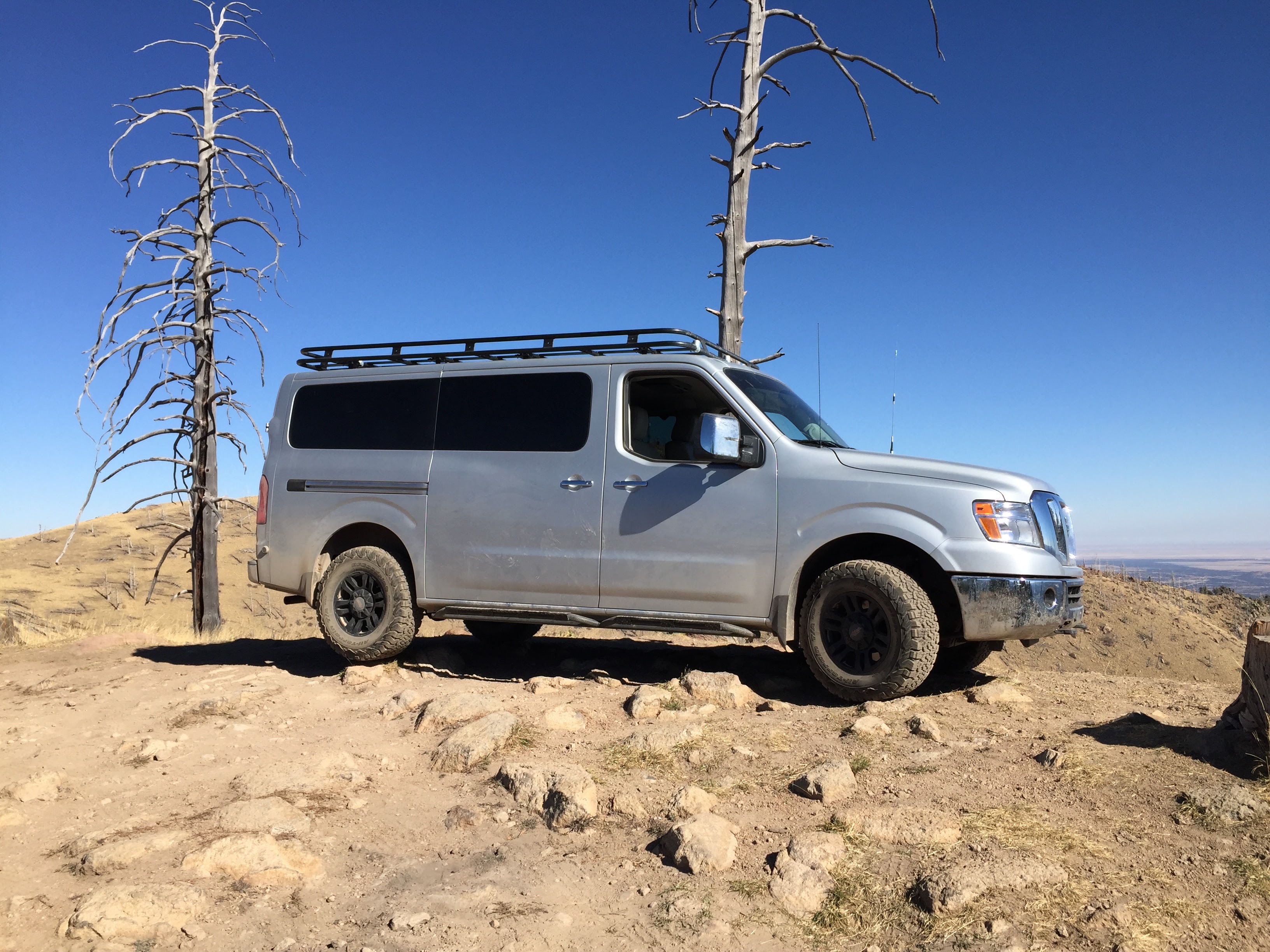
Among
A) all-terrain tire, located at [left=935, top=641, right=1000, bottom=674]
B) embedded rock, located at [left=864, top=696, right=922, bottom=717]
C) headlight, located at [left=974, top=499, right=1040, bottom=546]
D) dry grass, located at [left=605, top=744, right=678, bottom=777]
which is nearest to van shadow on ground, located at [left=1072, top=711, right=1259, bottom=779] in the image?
embedded rock, located at [left=864, top=696, right=922, bottom=717]

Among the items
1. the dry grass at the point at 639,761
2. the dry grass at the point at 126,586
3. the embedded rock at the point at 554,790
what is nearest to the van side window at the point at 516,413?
the dry grass at the point at 639,761

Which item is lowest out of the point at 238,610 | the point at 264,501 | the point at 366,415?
the point at 238,610

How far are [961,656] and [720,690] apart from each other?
209 centimetres

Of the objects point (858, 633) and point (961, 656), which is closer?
point (858, 633)

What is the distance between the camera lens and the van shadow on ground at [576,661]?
22.3 feet

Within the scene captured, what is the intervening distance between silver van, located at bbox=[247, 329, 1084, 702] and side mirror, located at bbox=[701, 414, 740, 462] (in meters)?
0.02

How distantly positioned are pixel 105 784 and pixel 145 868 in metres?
1.48

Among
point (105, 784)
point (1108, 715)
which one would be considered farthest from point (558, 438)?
point (1108, 715)

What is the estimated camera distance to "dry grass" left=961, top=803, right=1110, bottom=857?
12.4 ft

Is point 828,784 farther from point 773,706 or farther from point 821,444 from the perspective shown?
point 821,444

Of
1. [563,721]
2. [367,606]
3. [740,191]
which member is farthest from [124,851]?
[740,191]

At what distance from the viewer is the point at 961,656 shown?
697 cm

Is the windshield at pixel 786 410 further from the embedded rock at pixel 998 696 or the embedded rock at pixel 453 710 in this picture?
the embedded rock at pixel 453 710

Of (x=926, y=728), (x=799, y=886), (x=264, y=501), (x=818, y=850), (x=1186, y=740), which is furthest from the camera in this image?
(x=264, y=501)
